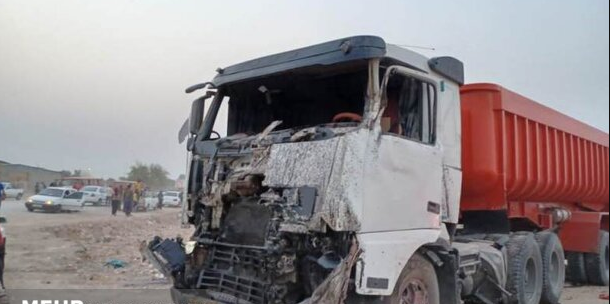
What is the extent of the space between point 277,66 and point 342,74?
583mm

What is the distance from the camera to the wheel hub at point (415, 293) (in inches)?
156

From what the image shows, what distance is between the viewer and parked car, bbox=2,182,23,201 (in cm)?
854

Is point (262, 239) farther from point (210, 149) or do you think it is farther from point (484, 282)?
point (484, 282)

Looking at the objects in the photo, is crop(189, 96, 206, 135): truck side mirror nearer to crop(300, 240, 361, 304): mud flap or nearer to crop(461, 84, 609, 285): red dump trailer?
crop(300, 240, 361, 304): mud flap

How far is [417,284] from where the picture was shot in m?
4.07

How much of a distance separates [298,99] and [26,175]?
6230 millimetres

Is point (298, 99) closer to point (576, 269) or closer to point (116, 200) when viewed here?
point (576, 269)

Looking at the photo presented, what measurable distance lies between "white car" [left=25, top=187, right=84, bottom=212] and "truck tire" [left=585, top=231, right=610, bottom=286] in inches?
418

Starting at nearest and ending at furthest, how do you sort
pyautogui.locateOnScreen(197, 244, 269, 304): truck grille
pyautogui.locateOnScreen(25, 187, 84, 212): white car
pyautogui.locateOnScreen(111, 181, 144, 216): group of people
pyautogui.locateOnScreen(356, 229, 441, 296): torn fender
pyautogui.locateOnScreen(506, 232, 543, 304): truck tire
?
pyautogui.locateOnScreen(356, 229, 441, 296): torn fender → pyautogui.locateOnScreen(197, 244, 269, 304): truck grille → pyautogui.locateOnScreen(506, 232, 543, 304): truck tire → pyautogui.locateOnScreen(25, 187, 84, 212): white car → pyautogui.locateOnScreen(111, 181, 144, 216): group of people

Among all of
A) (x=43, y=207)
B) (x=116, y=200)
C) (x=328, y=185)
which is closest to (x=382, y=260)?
(x=328, y=185)

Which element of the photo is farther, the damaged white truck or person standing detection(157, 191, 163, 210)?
person standing detection(157, 191, 163, 210)

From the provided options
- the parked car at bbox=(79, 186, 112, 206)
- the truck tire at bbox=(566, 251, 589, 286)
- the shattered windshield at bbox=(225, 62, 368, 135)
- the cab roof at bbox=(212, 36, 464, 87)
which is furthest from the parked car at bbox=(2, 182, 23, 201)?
the truck tire at bbox=(566, 251, 589, 286)

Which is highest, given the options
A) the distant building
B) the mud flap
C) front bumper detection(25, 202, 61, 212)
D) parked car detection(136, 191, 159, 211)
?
the distant building

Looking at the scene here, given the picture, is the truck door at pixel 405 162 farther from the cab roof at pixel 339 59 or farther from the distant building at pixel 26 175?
the distant building at pixel 26 175
